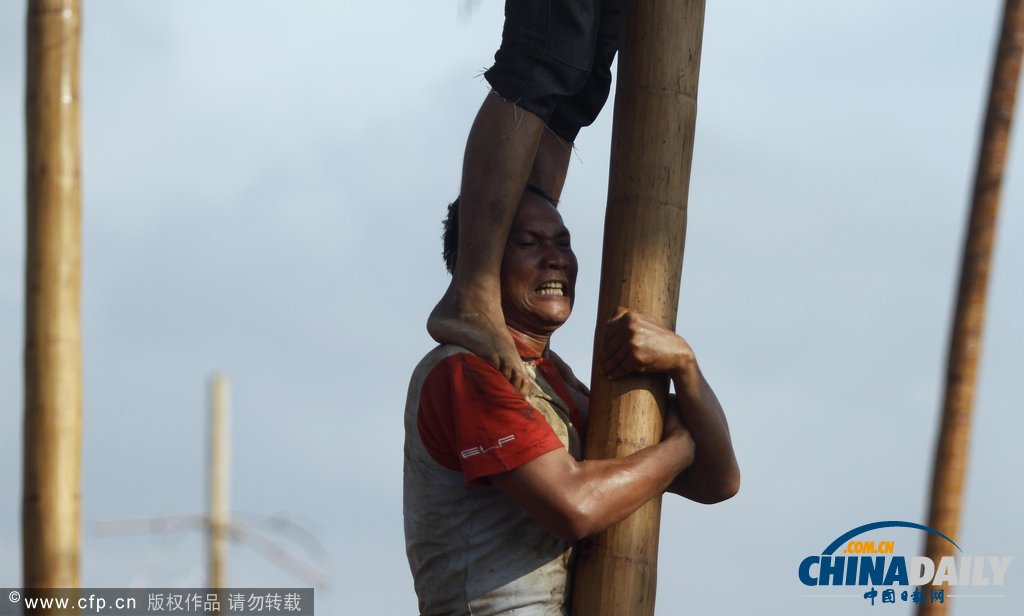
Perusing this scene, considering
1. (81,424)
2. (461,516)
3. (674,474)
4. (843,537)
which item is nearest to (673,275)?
(674,474)

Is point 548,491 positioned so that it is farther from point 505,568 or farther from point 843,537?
point 843,537

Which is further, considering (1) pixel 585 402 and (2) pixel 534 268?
(1) pixel 585 402

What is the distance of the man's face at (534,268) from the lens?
4355mm

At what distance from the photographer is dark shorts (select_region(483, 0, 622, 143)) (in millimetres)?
4078

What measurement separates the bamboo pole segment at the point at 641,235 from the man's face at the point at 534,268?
0.31 m

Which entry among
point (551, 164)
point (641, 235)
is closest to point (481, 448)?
point (641, 235)

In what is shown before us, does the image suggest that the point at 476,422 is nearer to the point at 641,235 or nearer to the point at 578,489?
the point at 578,489

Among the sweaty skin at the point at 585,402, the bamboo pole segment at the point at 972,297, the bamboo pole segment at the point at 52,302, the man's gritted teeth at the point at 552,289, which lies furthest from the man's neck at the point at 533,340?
the bamboo pole segment at the point at 972,297

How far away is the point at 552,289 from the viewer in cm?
440

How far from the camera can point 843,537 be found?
6789mm

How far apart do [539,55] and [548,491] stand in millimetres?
1096

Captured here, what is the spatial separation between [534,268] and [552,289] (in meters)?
0.08

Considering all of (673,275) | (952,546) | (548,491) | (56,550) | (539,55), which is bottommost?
(952,546)

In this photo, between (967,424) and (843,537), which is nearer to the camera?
(843,537)
